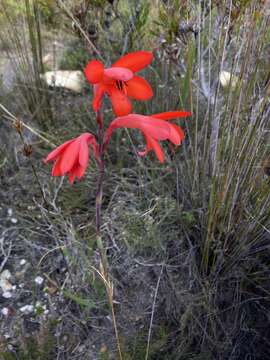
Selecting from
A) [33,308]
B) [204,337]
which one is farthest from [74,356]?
[204,337]

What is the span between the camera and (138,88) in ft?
3.03

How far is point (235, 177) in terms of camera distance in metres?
1.25

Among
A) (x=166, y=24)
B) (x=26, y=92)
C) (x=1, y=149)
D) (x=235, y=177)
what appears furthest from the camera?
(x=26, y=92)

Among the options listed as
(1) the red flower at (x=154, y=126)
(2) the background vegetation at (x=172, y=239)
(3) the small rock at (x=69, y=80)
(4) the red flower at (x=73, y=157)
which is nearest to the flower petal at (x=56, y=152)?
(4) the red flower at (x=73, y=157)

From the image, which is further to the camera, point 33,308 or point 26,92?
point 26,92

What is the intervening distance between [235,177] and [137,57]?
0.54 metres

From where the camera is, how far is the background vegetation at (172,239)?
1234 mm

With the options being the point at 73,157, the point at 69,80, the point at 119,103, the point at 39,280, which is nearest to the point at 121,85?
the point at 119,103

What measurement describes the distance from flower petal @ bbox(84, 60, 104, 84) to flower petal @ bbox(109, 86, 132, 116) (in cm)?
5

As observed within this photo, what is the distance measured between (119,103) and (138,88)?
0.08 metres

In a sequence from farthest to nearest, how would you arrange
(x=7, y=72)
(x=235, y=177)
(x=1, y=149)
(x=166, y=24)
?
(x=7, y=72), (x=1, y=149), (x=166, y=24), (x=235, y=177)

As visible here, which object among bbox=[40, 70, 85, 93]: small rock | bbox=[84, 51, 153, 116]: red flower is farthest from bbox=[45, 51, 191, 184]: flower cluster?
bbox=[40, 70, 85, 93]: small rock

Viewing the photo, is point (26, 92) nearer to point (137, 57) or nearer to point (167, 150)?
point (167, 150)

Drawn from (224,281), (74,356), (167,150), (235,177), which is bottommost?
(74,356)
